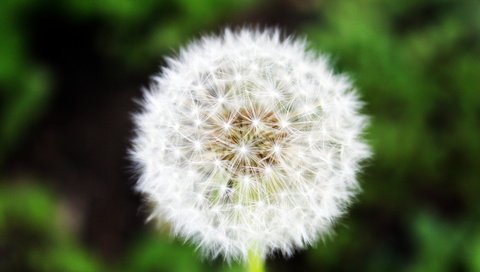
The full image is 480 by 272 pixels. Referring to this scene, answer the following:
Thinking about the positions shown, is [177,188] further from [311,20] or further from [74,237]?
[311,20]

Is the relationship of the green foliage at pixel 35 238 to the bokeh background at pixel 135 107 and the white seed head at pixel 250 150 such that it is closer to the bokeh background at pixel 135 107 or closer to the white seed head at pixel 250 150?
the bokeh background at pixel 135 107

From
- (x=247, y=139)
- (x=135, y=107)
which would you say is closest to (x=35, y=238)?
(x=135, y=107)

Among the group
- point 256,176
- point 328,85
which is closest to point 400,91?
point 328,85

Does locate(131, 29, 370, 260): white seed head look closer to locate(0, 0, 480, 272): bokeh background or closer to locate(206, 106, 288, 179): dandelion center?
locate(206, 106, 288, 179): dandelion center

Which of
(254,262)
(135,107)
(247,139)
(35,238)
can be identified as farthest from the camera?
(135,107)

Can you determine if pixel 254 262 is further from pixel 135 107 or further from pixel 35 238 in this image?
pixel 135 107

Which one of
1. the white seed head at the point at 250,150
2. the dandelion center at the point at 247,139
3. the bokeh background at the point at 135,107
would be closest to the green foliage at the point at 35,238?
the bokeh background at the point at 135,107

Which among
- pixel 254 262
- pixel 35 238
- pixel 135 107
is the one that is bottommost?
pixel 254 262

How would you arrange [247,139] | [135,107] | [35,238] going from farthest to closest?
[135,107]
[35,238]
[247,139]
